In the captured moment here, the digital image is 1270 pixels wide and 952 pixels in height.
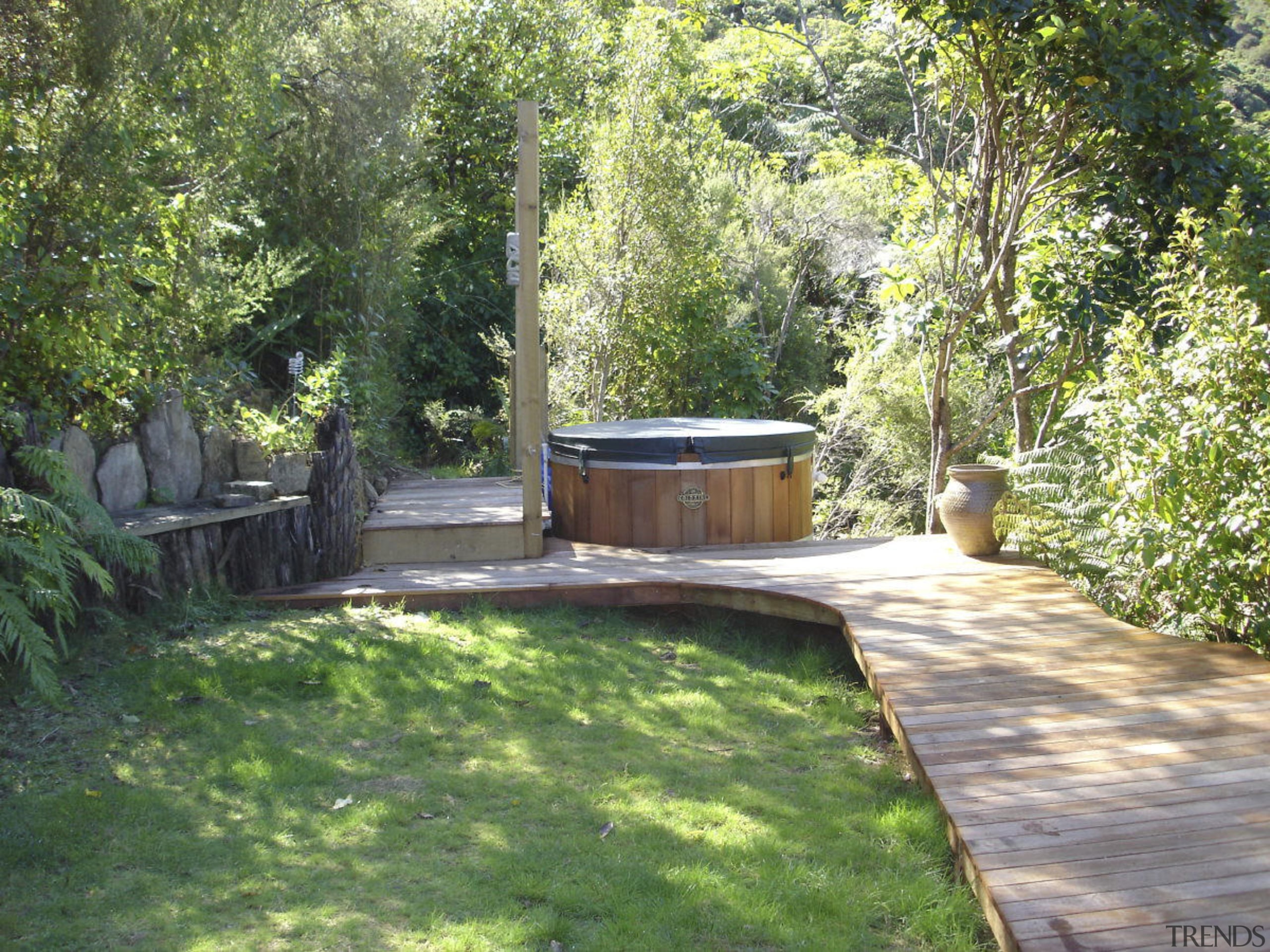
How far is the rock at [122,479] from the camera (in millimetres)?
4625

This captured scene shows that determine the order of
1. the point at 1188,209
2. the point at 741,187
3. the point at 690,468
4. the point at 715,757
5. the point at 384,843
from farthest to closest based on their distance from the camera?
the point at 741,187 → the point at 690,468 → the point at 1188,209 → the point at 715,757 → the point at 384,843

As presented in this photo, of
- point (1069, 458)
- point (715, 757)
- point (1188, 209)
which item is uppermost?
point (1188, 209)

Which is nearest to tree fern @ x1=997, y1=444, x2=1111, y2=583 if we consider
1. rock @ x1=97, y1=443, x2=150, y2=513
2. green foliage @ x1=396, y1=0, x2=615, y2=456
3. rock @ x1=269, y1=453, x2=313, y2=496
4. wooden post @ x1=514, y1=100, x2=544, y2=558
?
wooden post @ x1=514, y1=100, x2=544, y2=558

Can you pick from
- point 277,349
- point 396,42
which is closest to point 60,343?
point 277,349

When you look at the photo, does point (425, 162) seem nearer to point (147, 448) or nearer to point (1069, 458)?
point (147, 448)

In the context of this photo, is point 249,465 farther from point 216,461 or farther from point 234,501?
point 234,501

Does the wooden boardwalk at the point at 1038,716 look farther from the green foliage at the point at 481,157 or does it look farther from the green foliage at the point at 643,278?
the green foliage at the point at 481,157

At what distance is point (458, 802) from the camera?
315cm

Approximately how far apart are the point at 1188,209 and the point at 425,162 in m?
8.01

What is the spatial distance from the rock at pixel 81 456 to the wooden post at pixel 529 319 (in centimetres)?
205

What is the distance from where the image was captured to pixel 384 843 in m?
2.88

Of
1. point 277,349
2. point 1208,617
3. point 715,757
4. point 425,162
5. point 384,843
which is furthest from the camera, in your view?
point 425,162

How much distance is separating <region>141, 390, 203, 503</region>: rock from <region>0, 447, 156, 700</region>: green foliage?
0.82 metres

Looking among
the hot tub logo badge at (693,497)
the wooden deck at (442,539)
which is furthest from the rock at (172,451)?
the hot tub logo badge at (693,497)
